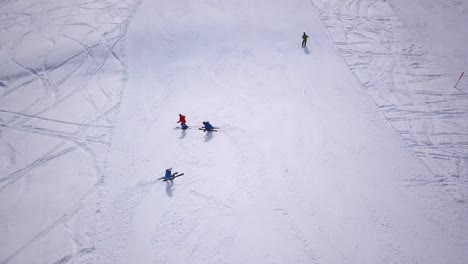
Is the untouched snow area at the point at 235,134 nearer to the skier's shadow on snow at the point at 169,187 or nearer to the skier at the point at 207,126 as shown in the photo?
the skier's shadow on snow at the point at 169,187

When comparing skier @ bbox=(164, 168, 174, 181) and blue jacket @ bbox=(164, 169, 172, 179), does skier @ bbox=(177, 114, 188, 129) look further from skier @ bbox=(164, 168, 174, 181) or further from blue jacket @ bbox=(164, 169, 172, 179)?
blue jacket @ bbox=(164, 169, 172, 179)

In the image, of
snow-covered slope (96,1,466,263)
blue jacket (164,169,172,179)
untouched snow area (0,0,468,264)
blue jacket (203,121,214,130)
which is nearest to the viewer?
snow-covered slope (96,1,466,263)

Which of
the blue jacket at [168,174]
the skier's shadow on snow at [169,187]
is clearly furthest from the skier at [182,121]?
the skier's shadow on snow at [169,187]

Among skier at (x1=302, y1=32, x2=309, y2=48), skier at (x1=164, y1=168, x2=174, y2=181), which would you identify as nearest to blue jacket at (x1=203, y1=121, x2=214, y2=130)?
skier at (x1=164, y1=168, x2=174, y2=181)

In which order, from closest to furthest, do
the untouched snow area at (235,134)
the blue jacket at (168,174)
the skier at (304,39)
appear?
the untouched snow area at (235,134) → the blue jacket at (168,174) → the skier at (304,39)

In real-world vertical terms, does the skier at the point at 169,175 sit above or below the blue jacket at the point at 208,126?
below

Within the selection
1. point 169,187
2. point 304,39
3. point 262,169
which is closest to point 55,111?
point 169,187
